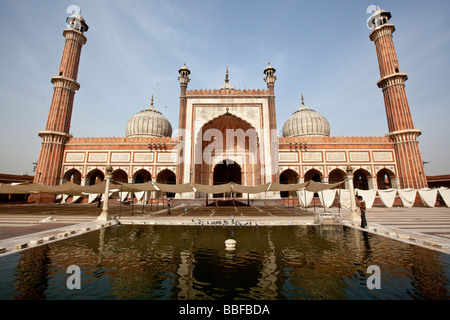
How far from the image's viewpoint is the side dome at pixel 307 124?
107 ft

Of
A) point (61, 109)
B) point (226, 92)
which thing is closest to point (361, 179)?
point (226, 92)

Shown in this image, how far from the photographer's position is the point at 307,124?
3281 centimetres

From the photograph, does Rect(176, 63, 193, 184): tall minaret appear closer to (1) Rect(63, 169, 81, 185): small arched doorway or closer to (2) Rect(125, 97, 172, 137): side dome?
(2) Rect(125, 97, 172, 137): side dome

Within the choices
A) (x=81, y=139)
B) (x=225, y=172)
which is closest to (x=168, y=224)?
(x=225, y=172)

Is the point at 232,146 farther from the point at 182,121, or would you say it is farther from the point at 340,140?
the point at 340,140

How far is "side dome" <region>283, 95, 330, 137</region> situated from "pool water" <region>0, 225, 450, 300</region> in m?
28.0

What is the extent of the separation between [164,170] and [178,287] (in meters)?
25.6

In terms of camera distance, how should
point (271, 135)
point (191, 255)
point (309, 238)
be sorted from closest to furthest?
1. point (191, 255)
2. point (309, 238)
3. point (271, 135)

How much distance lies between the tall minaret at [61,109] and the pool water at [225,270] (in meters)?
25.1

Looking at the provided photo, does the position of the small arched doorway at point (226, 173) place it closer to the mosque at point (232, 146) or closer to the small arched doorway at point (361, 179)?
the mosque at point (232, 146)

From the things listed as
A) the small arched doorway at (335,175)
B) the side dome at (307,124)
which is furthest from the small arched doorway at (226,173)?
the small arched doorway at (335,175)

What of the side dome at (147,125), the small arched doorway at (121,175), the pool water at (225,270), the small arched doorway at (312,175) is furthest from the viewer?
the side dome at (147,125)
